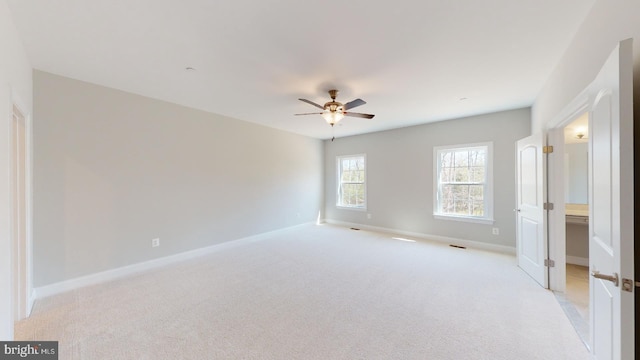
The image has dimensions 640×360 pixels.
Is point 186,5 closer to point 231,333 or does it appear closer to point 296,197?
point 231,333

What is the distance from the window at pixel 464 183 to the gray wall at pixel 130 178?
396cm

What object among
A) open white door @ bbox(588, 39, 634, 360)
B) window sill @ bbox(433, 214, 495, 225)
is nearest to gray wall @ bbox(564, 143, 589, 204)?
window sill @ bbox(433, 214, 495, 225)

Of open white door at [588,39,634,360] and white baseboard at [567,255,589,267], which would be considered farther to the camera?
white baseboard at [567,255,589,267]

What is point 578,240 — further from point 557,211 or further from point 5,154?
point 5,154

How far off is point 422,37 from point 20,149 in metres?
4.12

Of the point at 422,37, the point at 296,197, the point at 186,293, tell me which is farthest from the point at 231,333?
the point at 296,197

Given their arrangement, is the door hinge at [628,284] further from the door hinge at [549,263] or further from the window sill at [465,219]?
the window sill at [465,219]

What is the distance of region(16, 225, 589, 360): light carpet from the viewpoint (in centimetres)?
194

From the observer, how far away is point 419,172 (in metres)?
5.53

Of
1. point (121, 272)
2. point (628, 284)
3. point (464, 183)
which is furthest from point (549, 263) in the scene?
point (121, 272)

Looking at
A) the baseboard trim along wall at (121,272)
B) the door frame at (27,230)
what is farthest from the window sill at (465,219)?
the door frame at (27,230)

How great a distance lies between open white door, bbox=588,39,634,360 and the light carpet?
0.94 metres

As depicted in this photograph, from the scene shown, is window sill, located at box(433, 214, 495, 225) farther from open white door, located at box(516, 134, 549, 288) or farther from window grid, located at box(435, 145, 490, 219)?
open white door, located at box(516, 134, 549, 288)

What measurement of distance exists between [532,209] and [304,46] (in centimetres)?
355
